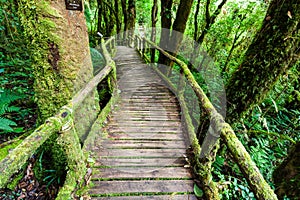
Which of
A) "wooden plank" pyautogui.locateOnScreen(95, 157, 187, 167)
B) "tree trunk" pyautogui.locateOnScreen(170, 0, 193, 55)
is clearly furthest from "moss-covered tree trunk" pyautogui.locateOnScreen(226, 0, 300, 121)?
"tree trunk" pyautogui.locateOnScreen(170, 0, 193, 55)

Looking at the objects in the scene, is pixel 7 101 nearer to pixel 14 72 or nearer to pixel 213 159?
pixel 14 72

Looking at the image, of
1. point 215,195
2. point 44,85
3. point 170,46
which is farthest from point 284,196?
point 170,46

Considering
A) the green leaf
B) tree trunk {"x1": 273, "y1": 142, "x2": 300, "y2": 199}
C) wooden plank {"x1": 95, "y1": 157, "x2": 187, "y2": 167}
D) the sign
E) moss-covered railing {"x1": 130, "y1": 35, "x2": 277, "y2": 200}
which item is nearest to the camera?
moss-covered railing {"x1": 130, "y1": 35, "x2": 277, "y2": 200}

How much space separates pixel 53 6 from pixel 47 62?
28.4 inches

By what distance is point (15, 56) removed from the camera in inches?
185

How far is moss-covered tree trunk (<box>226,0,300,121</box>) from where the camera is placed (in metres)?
2.45

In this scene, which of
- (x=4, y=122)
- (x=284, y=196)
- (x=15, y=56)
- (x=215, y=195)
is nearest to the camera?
(x=215, y=195)

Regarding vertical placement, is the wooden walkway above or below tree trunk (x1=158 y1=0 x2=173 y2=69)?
below

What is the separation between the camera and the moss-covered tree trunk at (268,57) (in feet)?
8.04

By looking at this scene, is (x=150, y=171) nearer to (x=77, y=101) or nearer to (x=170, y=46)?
(x=77, y=101)

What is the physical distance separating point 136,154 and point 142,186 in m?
0.66

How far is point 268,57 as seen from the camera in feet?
8.63

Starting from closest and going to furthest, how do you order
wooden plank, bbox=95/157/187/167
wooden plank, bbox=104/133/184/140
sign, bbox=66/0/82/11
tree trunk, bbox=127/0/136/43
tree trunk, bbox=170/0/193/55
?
sign, bbox=66/0/82/11, wooden plank, bbox=95/157/187/167, wooden plank, bbox=104/133/184/140, tree trunk, bbox=170/0/193/55, tree trunk, bbox=127/0/136/43

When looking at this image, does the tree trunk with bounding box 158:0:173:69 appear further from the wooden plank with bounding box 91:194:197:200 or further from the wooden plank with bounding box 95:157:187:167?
the wooden plank with bounding box 91:194:197:200
